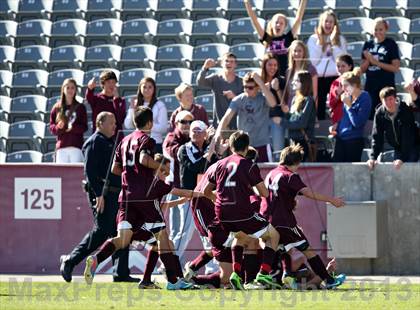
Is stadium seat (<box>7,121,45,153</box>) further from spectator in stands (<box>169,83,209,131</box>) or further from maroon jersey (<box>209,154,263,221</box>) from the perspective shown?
maroon jersey (<box>209,154,263,221</box>)

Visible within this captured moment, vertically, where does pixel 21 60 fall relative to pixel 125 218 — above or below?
above

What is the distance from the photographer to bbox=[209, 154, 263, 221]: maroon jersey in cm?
1194

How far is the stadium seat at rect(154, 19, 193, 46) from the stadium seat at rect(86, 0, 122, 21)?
108 centimetres

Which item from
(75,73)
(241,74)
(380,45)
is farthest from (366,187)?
(75,73)

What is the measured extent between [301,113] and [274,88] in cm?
66

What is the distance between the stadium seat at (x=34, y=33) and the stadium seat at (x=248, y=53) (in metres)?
3.69

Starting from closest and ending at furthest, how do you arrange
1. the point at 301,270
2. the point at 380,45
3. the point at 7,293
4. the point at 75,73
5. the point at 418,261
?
1. the point at 7,293
2. the point at 301,270
3. the point at 418,261
4. the point at 380,45
5. the point at 75,73

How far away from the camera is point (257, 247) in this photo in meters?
12.4

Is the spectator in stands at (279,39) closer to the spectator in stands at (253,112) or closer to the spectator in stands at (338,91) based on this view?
the spectator in stands at (338,91)

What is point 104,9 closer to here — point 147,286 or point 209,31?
point 209,31

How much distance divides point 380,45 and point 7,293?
657cm

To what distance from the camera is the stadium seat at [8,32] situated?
66.2ft

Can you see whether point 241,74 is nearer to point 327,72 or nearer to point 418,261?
point 327,72

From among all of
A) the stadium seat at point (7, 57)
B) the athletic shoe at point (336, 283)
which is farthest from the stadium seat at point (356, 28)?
the athletic shoe at point (336, 283)
